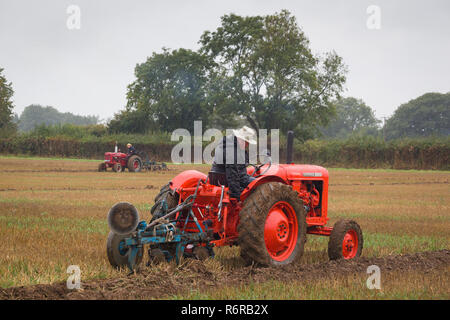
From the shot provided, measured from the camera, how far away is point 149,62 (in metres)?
65.4

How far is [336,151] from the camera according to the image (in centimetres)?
4903

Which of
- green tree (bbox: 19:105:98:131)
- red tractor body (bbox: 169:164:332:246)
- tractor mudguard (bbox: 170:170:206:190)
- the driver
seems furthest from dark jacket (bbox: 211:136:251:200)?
green tree (bbox: 19:105:98:131)

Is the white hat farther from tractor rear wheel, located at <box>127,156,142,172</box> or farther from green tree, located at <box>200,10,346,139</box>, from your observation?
green tree, located at <box>200,10,346,139</box>

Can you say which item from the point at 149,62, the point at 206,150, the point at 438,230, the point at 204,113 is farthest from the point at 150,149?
the point at 438,230

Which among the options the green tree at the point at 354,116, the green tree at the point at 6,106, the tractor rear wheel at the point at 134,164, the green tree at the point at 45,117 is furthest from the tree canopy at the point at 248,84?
the green tree at the point at 45,117

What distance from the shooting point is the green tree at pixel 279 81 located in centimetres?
5534

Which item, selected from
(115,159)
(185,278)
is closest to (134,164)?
(115,159)

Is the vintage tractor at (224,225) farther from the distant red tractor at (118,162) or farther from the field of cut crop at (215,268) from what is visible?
the distant red tractor at (118,162)

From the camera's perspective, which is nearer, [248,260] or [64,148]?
[248,260]

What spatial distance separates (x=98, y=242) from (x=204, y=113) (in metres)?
54.4

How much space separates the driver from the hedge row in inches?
1700

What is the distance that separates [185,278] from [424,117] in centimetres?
9325
